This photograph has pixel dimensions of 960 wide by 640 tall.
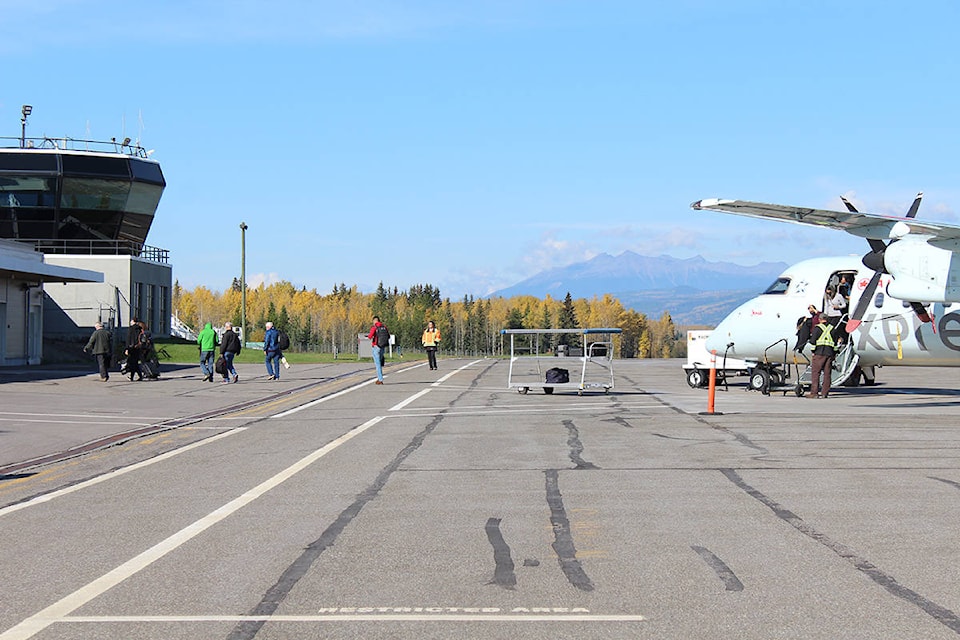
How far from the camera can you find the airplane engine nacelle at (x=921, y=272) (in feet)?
66.4

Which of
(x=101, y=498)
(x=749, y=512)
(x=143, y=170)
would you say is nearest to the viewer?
(x=749, y=512)

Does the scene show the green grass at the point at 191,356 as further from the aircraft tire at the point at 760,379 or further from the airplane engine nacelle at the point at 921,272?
the airplane engine nacelle at the point at 921,272

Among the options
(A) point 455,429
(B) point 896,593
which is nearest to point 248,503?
(B) point 896,593

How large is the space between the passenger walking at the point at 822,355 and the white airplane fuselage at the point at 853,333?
1141mm

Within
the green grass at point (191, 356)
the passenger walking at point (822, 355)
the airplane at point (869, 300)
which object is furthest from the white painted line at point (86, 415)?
the green grass at point (191, 356)

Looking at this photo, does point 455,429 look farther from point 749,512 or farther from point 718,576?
point 718,576

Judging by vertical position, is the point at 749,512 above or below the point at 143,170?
below

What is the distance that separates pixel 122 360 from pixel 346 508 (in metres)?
34.9

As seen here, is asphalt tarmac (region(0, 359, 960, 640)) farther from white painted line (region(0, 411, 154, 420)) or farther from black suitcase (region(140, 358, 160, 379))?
black suitcase (region(140, 358, 160, 379))

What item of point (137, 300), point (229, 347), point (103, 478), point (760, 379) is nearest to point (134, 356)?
point (229, 347)

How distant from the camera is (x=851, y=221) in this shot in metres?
20.3

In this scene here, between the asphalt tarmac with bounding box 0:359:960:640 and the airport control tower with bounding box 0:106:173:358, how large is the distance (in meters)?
41.1

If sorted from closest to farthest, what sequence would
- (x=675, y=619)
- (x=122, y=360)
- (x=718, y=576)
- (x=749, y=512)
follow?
(x=675, y=619), (x=718, y=576), (x=749, y=512), (x=122, y=360)

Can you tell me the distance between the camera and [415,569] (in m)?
7.03
